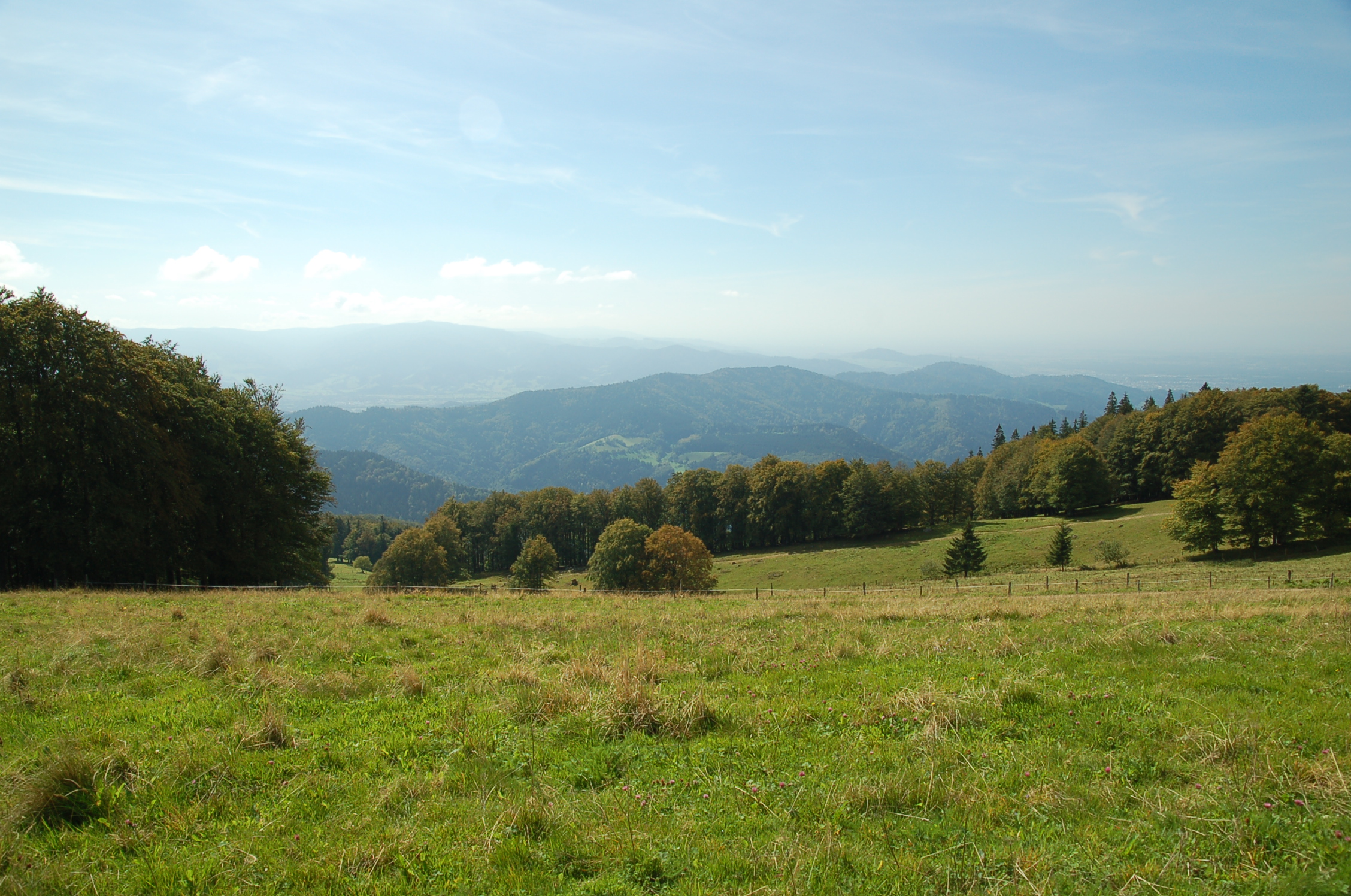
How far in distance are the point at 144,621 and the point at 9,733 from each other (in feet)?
22.0

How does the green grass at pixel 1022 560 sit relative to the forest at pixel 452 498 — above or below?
below

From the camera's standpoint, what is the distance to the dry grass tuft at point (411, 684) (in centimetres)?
798

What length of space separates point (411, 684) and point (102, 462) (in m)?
27.0

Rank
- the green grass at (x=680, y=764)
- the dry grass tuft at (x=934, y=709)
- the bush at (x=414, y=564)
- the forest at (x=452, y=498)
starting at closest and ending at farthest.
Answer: the green grass at (x=680, y=764), the dry grass tuft at (x=934, y=709), the forest at (x=452, y=498), the bush at (x=414, y=564)

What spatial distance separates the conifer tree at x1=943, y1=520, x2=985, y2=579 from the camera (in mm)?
53719

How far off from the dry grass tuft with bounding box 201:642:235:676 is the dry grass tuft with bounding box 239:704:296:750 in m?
2.97

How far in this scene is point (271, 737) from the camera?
20.6ft

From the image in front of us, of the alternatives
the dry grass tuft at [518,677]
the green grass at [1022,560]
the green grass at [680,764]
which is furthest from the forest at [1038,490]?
the dry grass tuft at [518,677]

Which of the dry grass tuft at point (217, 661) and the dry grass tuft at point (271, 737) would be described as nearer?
the dry grass tuft at point (271, 737)

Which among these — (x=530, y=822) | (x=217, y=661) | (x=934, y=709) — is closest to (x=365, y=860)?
(x=530, y=822)

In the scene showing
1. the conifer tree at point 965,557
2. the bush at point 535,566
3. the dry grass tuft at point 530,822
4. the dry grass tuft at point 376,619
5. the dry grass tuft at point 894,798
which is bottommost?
the bush at point 535,566

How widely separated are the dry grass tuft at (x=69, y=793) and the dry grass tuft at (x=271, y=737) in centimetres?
101

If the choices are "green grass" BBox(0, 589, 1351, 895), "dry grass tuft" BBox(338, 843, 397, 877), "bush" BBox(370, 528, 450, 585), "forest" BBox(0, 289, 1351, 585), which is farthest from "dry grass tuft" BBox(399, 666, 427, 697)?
"bush" BBox(370, 528, 450, 585)

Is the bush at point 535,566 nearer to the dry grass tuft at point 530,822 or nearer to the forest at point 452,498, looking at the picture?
the forest at point 452,498
